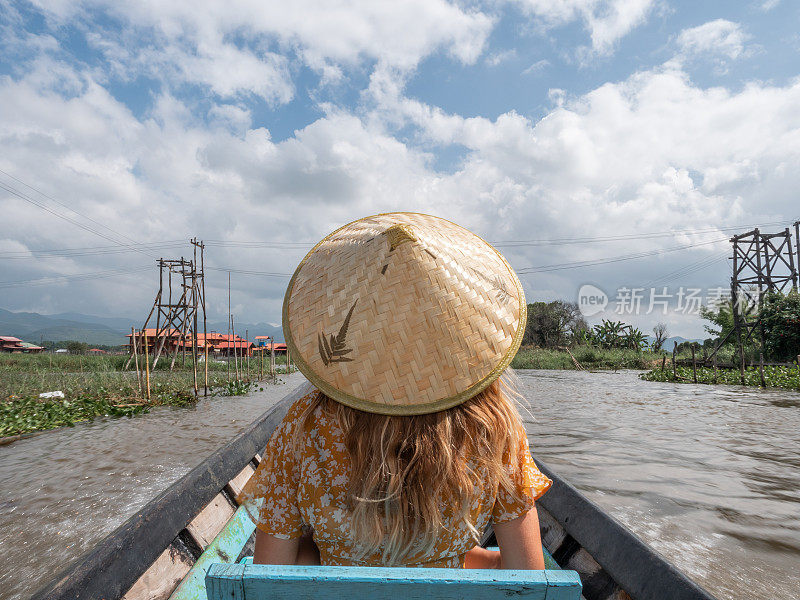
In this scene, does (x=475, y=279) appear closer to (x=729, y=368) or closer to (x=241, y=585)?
(x=241, y=585)

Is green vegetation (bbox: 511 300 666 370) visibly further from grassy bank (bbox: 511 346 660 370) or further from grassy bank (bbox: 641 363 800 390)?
grassy bank (bbox: 641 363 800 390)

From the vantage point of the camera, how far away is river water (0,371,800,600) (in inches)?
153

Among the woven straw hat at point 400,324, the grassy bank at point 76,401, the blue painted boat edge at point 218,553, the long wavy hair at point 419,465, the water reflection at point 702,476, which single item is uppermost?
the woven straw hat at point 400,324

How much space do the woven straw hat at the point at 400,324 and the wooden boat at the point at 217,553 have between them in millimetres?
368

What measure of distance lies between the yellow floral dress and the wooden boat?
0.18 meters

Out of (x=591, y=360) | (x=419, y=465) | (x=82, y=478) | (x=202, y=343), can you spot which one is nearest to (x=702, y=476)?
(x=419, y=465)

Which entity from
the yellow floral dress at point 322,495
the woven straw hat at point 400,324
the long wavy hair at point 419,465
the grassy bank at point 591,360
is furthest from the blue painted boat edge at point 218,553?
the grassy bank at point 591,360

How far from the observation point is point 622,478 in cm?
574

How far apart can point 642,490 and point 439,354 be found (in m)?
5.41

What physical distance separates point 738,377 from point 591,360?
1526 centimetres

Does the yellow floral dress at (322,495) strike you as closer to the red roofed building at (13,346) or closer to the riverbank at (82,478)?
the riverbank at (82,478)

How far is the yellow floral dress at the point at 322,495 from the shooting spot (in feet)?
3.75

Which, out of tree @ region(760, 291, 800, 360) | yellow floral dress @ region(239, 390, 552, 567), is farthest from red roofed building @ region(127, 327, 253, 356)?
yellow floral dress @ region(239, 390, 552, 567)

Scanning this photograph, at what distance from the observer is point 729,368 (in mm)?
20203
